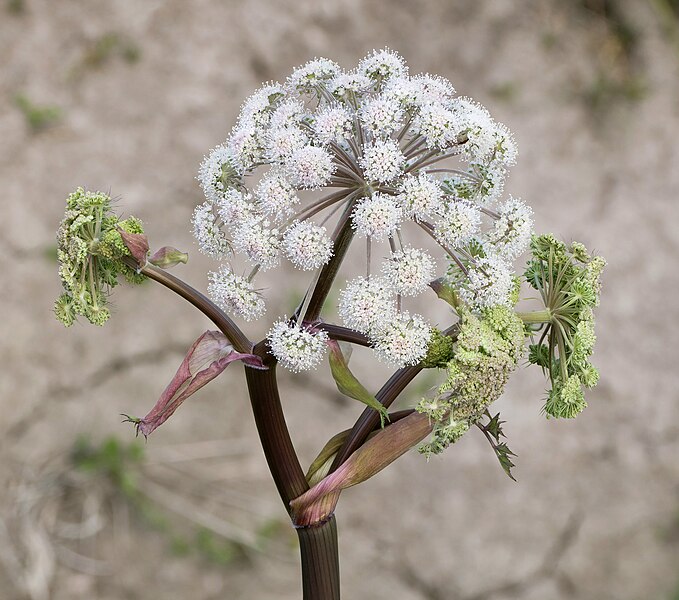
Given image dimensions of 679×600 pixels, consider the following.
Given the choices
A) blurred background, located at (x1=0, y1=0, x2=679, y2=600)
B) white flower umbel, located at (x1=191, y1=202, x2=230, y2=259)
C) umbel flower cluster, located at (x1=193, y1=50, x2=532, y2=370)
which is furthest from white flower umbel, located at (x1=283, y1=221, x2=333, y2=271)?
blurred background, located at (x1=0, y1=0, x2=679, y2=600)

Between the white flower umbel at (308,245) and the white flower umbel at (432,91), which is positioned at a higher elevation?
the white flower umbel at (432,91)

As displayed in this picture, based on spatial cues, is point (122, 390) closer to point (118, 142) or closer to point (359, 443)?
point (118, 142)

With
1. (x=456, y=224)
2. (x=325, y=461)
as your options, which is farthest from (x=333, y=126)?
(x=325, y=461)

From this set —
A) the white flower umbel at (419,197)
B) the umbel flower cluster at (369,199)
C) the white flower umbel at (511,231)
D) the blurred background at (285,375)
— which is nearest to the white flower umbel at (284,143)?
the umbel flower cluster at (369,199)

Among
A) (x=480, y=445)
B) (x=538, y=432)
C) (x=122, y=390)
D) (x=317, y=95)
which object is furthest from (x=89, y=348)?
(x=317, y=95)

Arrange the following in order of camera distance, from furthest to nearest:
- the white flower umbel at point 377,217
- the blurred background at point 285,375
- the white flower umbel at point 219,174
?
the blurred background at point 285,375
the white flower umbel at point 219,174
the white flower umbel at point 377,217

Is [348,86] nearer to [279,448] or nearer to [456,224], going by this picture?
[456,224]

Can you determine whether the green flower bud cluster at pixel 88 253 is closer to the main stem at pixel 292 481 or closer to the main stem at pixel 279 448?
the main stem at pixel 279 448
